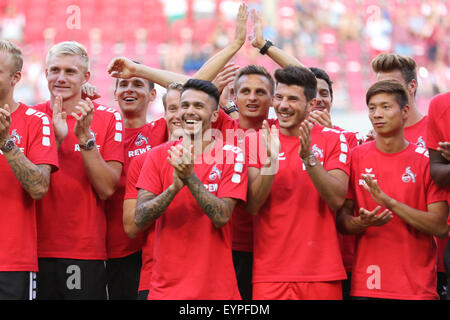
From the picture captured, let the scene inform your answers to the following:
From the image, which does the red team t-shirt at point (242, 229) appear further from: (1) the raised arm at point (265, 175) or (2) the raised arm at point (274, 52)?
(2) the raised arm at point (274, 52)

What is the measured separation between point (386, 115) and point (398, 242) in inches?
32.5

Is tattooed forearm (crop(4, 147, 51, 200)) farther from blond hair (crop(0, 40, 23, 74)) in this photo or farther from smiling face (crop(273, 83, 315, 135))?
smiling face (crop(273, 83, 315, 135))

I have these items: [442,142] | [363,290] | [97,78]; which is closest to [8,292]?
[363,290]

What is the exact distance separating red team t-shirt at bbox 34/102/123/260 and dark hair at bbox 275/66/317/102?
49.7 inches

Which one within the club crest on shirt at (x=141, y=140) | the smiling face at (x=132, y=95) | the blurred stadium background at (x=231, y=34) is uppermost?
the blurred stadium background at (x=231, y=34)

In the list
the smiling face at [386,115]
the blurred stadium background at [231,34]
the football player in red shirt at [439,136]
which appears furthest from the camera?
the blurred stadium background at [231,34]

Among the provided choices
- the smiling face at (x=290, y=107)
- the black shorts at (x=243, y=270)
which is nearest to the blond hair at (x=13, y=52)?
the smiling face at (x=290, y=107)

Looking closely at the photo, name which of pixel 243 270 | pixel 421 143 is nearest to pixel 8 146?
pixel 243 270

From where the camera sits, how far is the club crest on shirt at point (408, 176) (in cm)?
414

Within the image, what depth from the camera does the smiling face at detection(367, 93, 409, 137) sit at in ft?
14.0

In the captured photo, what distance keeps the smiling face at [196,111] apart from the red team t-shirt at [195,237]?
0.17m

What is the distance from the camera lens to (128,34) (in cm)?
1531

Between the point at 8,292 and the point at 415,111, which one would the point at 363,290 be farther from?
the point at 8,292
